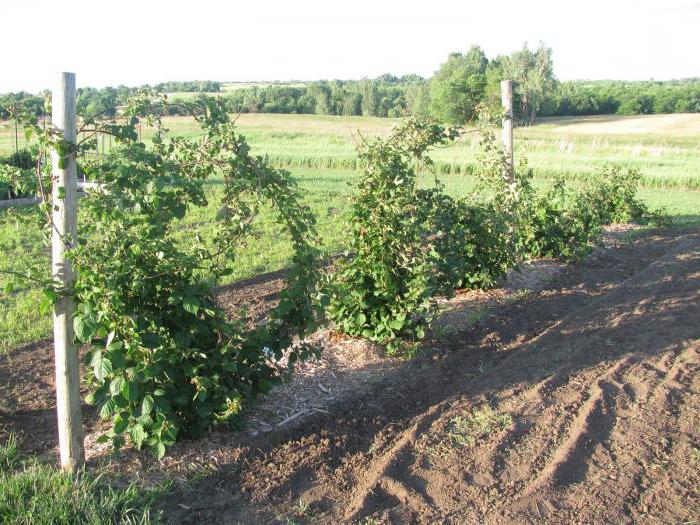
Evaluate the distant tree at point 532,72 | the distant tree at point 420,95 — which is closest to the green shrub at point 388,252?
the distant tree at point 532,72

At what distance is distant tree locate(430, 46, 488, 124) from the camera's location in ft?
160

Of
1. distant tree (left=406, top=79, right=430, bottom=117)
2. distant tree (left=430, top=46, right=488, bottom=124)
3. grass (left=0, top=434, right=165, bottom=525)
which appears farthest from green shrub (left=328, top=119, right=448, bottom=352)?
distant tree (left=406, top=79, right=430, bottom=117)

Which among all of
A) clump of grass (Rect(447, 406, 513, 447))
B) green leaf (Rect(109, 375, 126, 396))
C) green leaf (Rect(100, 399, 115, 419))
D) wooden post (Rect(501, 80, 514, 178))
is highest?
wooden post (Rect(501, 80, 514, 178))

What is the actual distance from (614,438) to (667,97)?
8184 centimetres

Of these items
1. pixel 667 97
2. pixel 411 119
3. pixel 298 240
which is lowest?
pixel 298 240

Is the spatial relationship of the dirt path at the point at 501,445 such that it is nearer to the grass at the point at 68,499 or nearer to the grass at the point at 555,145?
the grass at the point at 68,499

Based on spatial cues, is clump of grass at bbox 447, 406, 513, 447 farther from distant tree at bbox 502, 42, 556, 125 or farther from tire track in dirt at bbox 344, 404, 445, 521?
distant tree at bbox 502, 42, 556, 125

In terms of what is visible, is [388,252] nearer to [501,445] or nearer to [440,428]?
[440,428]

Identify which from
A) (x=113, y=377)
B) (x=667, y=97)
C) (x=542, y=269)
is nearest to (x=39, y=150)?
(x=113, y=377)

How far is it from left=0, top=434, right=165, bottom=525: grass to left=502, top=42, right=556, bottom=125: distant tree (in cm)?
5788

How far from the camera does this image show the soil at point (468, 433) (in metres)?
3.97

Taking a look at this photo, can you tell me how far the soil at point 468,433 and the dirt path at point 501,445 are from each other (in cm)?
1

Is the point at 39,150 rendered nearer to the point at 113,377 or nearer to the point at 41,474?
the point at 113,377

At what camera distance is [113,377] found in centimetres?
405
